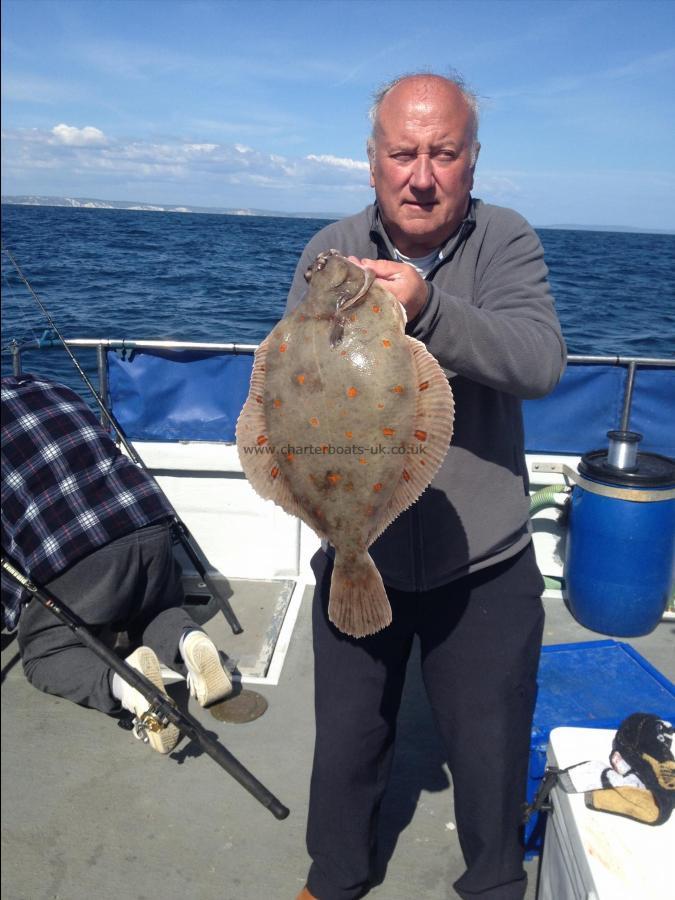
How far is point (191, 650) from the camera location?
11.7 feet

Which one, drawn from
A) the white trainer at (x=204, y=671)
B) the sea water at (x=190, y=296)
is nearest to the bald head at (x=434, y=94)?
the white trainer at (x=204, y=671)

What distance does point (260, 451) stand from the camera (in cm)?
191

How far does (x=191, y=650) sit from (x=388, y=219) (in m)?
2.36

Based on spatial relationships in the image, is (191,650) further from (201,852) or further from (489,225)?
(489,225)

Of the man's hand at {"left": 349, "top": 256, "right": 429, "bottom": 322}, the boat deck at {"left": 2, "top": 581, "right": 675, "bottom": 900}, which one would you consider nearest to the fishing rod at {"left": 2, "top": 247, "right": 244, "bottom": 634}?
the boat deck at {"left": 2, "top": 581, "right": 675, "bottom": 900}

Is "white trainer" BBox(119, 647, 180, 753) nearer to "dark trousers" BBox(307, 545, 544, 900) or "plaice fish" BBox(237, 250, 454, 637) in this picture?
"dark trousers" BBox(307, 545, 544, 900)

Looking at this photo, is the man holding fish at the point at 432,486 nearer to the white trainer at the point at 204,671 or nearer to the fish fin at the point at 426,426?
the fish fin at the point at 426,426

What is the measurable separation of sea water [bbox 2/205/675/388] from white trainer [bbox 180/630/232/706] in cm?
296

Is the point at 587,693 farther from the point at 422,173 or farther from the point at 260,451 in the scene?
the point at 422,173

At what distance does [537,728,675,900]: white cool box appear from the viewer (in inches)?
75.0

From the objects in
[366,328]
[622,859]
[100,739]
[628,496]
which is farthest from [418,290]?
[628,496]

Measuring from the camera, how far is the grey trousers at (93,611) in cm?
344

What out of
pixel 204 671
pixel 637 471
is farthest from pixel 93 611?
pixel 637 471

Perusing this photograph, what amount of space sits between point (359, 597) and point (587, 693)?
5.11 feet
